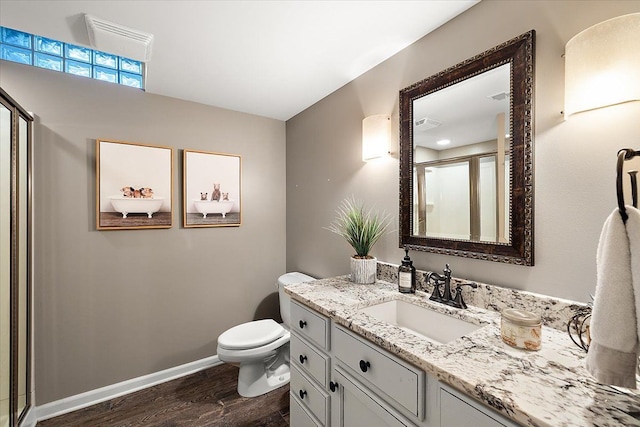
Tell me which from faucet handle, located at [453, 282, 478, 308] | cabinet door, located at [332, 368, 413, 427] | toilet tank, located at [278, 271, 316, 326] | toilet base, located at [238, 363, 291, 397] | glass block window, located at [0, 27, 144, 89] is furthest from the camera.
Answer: toilet tank, located at [278, 271, 316, 326]

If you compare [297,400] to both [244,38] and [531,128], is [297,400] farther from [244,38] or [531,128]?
[244,38]

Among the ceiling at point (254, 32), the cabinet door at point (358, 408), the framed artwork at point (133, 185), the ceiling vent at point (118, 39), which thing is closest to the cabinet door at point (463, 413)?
the cabinet door at point (358, 408)

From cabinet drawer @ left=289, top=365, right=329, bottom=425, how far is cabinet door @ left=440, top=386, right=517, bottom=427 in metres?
0.62

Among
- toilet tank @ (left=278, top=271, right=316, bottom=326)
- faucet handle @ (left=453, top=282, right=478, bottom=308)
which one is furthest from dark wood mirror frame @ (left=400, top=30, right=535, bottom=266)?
toilet tank @ (left=278, top=271, right=316, bottom=326)

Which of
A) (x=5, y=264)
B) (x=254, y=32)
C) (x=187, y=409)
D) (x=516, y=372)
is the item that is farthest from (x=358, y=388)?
(x=5, y=264)

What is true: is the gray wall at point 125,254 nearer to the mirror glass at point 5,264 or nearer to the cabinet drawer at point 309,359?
the mirror glass at point 5,264

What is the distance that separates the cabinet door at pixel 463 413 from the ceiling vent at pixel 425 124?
3.95 feet

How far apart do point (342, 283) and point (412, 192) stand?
67cm

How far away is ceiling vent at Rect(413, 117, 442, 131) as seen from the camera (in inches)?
56.9

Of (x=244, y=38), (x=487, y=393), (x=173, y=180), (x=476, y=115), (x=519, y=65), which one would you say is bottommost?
(x=487, y=393)

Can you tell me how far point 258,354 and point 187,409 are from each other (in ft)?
1.97

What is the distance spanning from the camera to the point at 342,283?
1.65 meters

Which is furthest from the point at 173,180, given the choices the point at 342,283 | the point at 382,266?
the point at 382,266

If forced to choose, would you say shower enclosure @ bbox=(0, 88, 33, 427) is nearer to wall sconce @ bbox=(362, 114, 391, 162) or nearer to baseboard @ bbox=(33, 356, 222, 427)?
baseboard @ bbox=(33, 356, 222, 427)
